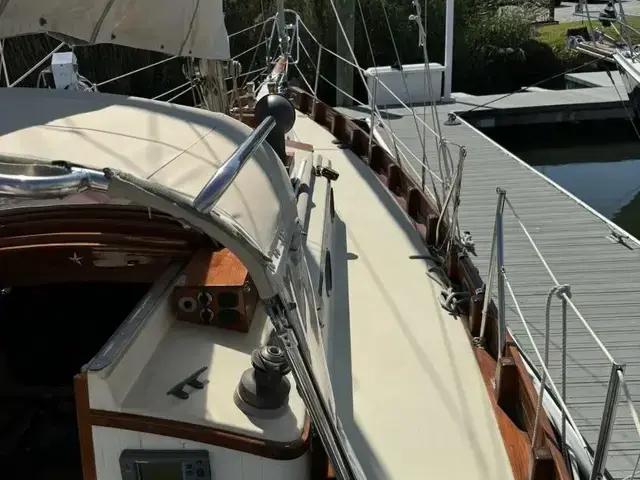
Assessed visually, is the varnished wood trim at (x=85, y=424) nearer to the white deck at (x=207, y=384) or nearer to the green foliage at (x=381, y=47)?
the white deck at (x=207, y=384)

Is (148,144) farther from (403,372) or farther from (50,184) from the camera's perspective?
(403,372)

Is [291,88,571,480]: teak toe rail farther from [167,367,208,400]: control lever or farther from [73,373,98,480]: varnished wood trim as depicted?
[73,373,98,480]: varnished wood trim


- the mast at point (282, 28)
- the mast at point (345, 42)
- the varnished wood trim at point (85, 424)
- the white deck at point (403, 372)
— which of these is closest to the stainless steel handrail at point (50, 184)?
the varnished wood trim at point (85, 424)

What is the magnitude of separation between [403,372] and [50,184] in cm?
206

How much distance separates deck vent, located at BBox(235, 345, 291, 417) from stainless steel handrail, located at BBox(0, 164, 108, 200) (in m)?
0.69

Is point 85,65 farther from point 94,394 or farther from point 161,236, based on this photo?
point 94,394

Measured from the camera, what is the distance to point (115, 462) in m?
1.93

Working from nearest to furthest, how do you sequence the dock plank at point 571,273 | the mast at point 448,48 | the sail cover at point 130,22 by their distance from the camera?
the sail cover at point 130,22, the dock plank at point 571,273, the mast at point 448,48

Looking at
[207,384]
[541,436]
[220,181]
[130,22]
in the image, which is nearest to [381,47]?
[130,22]

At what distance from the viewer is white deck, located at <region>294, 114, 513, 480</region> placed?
8.59ft

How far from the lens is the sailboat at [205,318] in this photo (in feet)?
6.09

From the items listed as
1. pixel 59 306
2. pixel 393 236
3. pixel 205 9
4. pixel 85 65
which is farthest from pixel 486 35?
pixel 59 306

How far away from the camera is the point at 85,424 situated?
1878 millimetres

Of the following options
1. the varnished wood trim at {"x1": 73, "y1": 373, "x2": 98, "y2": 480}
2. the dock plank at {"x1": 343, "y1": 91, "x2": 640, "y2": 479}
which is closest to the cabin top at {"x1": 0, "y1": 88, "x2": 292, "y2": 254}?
the varnished wood trim at {"x1": 73, "y1": 373, "x2": 98, "y2": 480}
